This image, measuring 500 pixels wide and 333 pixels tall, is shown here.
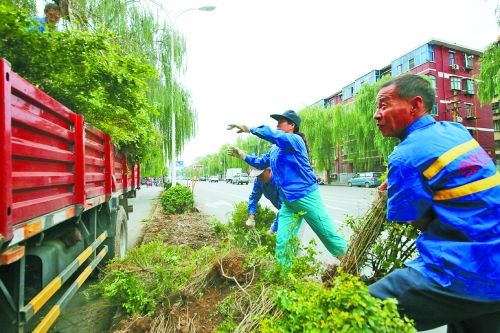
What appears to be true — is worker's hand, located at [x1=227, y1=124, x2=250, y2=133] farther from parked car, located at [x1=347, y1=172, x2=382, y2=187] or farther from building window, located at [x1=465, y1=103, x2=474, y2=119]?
building window, located at [x1=465, y1=103, x2=474, y2=119]

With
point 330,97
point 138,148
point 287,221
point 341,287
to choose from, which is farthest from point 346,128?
point 341,287

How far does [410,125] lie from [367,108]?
3082 centimetres

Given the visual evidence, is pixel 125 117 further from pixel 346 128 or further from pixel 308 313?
pixel 346 128

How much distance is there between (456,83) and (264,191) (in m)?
40.2

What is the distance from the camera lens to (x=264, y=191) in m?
5.30

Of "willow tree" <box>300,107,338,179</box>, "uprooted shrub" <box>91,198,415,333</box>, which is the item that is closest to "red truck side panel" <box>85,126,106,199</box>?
"uprooted shrub" <box>91,198,415,333</box>

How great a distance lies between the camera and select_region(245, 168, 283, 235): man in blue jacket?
4945 mm

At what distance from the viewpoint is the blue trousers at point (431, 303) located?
147cm

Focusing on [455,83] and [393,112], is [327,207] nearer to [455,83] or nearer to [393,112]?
[393,112]

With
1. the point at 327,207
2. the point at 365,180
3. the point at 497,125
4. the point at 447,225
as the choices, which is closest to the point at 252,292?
the point at 447,225

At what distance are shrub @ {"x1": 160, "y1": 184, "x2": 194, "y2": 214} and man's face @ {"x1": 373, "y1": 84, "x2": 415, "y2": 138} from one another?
10.8 meters

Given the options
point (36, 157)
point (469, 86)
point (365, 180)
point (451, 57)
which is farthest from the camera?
point (469, 86)

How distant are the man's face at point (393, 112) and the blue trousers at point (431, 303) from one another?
27.1 inches

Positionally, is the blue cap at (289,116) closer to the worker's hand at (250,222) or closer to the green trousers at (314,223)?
the green trousers at (314,223)
